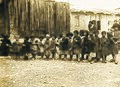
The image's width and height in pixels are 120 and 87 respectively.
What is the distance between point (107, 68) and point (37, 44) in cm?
368

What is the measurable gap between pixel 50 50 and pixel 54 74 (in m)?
3.96

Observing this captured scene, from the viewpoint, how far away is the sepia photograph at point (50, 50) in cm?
983

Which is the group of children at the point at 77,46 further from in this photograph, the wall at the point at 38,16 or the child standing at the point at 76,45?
the wall at the point at 38,16

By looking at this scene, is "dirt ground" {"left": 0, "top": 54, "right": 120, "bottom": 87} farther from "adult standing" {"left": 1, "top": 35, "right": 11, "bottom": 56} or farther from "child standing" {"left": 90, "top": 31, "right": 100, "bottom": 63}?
"child standing" {"left": 90, "top": 31, "right": 100, "bottom": 63}

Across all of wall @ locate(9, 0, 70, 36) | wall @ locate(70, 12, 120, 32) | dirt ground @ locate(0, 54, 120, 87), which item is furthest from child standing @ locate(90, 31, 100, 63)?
wall @ locate(70, 12, 120, 32)

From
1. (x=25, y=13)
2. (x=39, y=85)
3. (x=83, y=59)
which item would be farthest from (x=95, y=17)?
(x=39, y=85)

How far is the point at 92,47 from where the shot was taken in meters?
14.2

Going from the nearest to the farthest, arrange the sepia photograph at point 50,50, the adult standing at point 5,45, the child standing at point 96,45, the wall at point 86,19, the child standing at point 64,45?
the sepia photograph at point 50,50 → the adult standing at point 5,45 → the child standing at point 96,45 → the child standing at point 64,45 → the wall at point 86,19

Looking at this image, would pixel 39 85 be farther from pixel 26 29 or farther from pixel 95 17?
pixel 95 17

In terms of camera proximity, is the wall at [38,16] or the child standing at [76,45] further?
the wall at [38,16]

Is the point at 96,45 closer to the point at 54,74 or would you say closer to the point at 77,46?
the point at 77,46

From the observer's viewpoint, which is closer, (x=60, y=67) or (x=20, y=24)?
(x=60, y=67)

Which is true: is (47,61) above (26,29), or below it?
below

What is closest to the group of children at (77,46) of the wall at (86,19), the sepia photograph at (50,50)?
the sepia photograph at (50,50)
